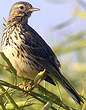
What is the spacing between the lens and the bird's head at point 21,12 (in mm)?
3459

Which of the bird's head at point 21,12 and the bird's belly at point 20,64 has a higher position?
the bird's head at point 21,12

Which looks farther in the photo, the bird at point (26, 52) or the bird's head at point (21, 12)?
the bird's head at point (21, 12)

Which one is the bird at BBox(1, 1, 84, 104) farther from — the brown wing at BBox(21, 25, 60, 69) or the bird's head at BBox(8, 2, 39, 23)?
the bird's head at BBox(8, 2, 39, 23)

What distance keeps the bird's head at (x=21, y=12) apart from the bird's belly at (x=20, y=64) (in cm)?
79

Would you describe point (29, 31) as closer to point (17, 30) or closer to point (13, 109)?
point (17, 30)

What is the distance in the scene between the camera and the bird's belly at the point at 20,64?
268 cm

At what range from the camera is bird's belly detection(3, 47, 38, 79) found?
105 inches

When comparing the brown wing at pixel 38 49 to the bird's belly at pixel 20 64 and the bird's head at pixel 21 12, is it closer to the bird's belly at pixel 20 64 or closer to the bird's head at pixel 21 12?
the bird's belly at pixel 20 64

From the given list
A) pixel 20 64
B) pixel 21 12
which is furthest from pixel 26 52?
pixel 21 12

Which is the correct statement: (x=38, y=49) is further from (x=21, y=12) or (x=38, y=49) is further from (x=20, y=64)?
(x=21, y=12)

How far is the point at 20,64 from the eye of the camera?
2744mm

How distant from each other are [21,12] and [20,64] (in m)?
1.07

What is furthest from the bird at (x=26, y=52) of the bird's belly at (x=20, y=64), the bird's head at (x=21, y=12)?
the bird's head at (x=21, y=12)

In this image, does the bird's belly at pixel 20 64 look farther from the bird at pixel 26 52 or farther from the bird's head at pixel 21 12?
the bird's head at pixel 21 12
